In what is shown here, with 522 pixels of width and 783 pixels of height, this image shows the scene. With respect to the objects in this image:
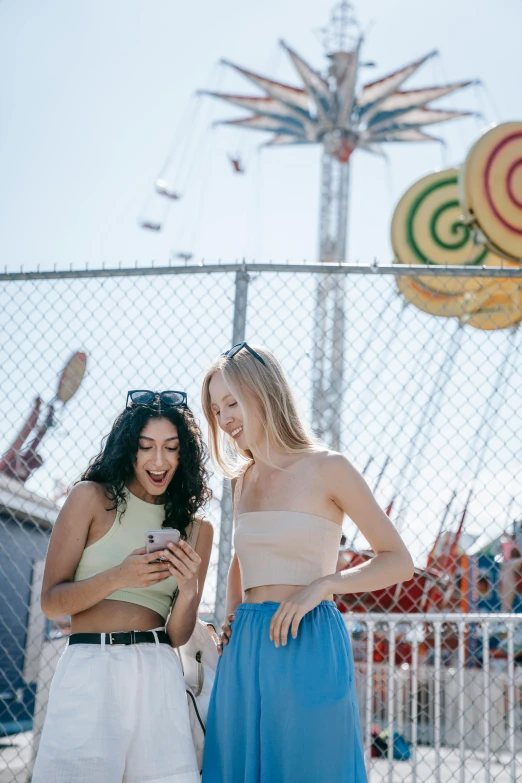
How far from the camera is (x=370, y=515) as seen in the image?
2312 millimetres

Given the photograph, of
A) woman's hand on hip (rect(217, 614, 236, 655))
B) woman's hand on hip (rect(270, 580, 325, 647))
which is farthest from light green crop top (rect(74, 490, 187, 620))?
woman's hand on hip (rect(270, 580, 325, 647))

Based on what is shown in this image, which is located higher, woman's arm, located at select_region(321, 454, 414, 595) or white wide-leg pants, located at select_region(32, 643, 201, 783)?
woman's arm, located at select_region(321, 454, 414, 595)

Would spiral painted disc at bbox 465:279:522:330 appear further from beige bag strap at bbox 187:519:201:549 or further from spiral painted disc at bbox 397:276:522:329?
beige bag strap at bbox 187:519:201:549

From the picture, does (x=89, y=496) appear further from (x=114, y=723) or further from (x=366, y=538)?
(x=366, y=538)

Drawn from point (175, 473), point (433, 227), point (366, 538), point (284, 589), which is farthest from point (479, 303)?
point (284, 589)

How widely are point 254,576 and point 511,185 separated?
4.12 m

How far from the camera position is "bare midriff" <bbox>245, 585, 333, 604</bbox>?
2336mm

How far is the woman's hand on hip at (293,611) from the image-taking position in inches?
85.7

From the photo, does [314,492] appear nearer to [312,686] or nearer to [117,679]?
[312,686]

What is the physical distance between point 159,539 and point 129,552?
0.21 metres

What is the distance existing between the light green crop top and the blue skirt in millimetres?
295

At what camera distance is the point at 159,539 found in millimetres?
2334

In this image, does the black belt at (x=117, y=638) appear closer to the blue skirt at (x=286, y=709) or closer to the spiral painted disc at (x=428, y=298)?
the blue skirt at (x=286, y=709)

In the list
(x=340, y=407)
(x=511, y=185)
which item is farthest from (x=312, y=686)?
(x=511, y=185)
